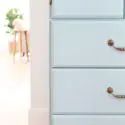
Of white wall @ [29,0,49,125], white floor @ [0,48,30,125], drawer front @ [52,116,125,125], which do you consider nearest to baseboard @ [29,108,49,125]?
white wall @ [29,0,49,125]

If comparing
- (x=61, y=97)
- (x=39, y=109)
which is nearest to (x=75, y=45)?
(x=61, y=97)

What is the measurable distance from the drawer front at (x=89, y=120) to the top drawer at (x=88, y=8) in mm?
333

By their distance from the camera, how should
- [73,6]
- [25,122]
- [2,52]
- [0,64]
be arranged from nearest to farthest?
[73,6] < [25,122] < [0,64] < [2,52]

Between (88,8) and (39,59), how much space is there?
2.95 ft

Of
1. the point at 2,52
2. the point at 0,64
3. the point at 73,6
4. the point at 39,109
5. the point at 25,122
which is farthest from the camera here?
the point at 2,52

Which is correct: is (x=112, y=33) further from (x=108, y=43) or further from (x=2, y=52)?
(x=2, y=52)

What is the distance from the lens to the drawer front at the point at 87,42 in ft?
3.12

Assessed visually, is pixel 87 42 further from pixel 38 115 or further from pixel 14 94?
pixel 14 94

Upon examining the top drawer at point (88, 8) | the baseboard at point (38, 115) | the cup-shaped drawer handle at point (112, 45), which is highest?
the top drawer at point (88, 8)

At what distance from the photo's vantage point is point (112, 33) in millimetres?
955

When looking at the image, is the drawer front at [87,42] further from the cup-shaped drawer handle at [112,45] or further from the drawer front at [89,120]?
the drawer front at [89,120]

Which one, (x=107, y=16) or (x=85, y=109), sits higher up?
(x=107, y=16)

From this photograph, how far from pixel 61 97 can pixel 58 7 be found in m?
0.29

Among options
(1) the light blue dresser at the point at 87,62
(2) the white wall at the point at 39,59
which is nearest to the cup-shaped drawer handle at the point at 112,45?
(1) the light blue dresser at the point at 87,62
